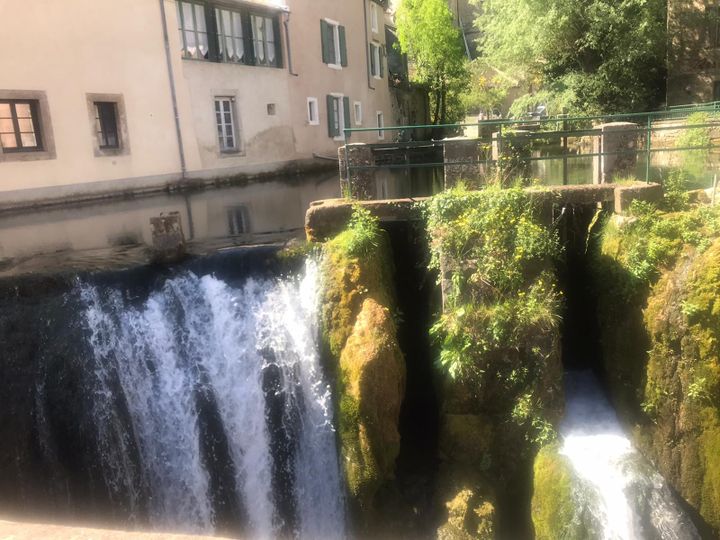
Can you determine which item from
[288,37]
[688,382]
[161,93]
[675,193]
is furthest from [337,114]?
[688,382]

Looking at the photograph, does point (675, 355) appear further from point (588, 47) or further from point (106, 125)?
point (588, 47)

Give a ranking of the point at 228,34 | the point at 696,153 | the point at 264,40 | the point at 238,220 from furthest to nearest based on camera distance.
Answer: the point at 264,40
the point at 228,34
the point at 238,220
the point at 696,153

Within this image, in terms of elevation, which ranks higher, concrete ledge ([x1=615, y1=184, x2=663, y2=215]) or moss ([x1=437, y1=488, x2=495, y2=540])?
concrete ledge ([x1=615, y1=184, x2=663, y2=215])

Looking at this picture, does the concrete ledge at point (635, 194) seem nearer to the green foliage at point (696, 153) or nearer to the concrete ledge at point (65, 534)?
the green foliage at point (696, 153)

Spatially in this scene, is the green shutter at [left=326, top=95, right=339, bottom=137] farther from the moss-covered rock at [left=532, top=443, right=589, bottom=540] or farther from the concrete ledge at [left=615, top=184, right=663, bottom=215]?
the moss-covered rock at [left=532, top=443, right=589, bottom=540]

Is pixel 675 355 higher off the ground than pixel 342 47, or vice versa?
pixel 342 47

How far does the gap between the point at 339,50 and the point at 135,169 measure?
12.1m

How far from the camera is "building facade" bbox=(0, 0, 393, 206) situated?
14703 millimetres

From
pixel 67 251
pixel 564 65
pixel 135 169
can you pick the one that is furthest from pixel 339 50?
pixel 67 251

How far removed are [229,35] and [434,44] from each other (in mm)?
17507

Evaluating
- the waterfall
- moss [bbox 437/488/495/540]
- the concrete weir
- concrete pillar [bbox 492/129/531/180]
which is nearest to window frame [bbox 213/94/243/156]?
the concrete weir

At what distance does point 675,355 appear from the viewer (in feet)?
23.2

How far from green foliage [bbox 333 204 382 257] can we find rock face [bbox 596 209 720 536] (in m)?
3.24

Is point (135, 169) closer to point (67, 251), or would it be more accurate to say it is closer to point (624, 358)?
point (67, 251)
